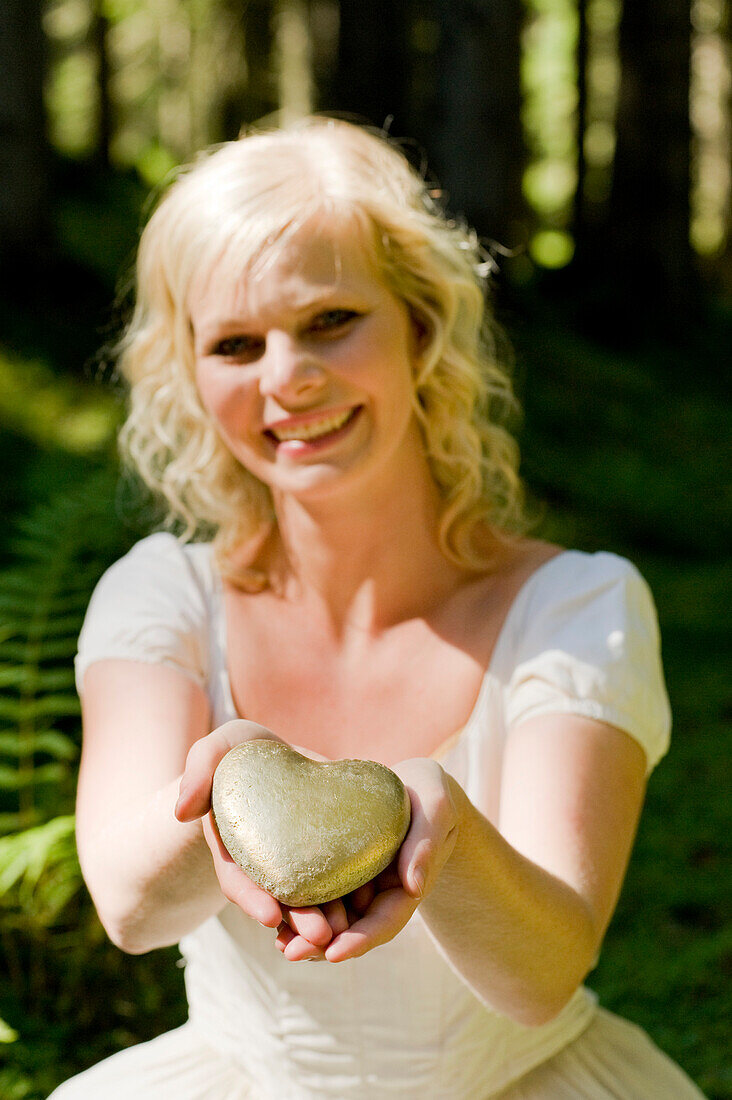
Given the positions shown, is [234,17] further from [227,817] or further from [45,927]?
[227,817]

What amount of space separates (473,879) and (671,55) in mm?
10132

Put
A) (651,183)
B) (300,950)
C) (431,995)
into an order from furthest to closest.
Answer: (651,183) → (431,995) → (300,950)

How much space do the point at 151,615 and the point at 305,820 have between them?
2.80 feet

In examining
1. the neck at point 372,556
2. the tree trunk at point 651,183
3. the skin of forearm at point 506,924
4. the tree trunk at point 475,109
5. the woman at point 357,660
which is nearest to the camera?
the skin of forearm at point 506,924

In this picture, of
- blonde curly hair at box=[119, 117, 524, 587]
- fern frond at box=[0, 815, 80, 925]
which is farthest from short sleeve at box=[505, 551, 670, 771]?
fern frond at box=[0, 815, 80, 925]

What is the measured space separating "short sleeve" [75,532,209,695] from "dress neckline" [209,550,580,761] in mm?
31

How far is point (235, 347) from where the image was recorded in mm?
2100

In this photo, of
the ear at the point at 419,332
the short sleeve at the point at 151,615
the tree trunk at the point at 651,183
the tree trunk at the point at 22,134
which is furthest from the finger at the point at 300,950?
the tree trunk at the point at 651,183

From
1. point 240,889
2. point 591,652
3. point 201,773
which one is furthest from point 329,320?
point 240,889

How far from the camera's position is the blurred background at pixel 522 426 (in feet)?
10.6

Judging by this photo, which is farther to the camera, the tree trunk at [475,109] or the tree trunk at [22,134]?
the tree trunk at [22,134]

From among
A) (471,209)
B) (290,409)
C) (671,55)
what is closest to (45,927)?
(290,409)

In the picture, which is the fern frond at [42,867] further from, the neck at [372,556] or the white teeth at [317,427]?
the white teeth at [317,427]

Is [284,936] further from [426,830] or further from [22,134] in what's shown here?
[22,134]
